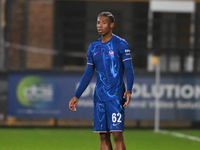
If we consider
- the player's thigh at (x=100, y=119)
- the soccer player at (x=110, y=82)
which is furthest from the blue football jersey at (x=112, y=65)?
the player's thigh at (x=100, y=119)

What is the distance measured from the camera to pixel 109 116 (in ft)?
21.9

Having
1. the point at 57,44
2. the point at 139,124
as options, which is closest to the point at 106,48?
the point at 139,124

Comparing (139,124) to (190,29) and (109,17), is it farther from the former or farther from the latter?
(109,17)

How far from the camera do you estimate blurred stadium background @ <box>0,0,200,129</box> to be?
14242mm

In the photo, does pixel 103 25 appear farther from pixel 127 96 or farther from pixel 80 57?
pixel 80 57

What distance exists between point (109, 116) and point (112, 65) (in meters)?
0.61

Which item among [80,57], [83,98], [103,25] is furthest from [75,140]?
[80,57]

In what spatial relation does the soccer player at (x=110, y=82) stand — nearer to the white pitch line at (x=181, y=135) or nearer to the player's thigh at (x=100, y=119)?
the player's thigh at (x=100, y=119)

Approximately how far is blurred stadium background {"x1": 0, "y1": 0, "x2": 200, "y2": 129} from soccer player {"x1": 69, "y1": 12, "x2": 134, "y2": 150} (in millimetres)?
7371

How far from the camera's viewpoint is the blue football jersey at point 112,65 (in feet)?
21.9

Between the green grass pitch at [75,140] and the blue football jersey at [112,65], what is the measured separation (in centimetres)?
359

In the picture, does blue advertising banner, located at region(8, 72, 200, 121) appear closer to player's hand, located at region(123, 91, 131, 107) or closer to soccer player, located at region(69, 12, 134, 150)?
soccer player, located at region(69, 12, 134, 150)

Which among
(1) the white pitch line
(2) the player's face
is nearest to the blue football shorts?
(2) the player's face

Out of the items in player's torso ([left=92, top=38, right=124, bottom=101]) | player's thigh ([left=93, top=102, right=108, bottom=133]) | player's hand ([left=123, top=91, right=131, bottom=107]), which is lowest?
player's thigh ([left=93, top=102, right=108, bottom=133])
